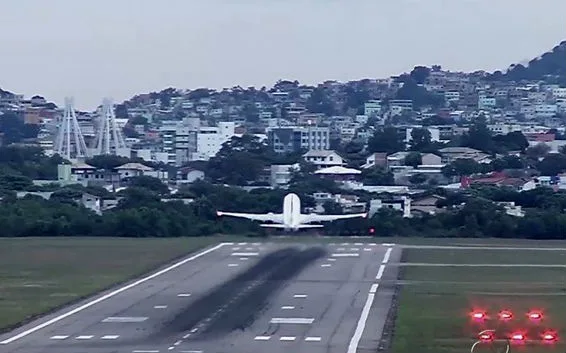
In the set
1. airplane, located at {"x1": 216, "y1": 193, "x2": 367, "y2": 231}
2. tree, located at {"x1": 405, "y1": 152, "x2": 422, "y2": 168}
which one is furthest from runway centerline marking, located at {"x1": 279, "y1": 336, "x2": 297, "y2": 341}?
tree, located at {"x1": 405, "y1": 152, "x2": 422, "y2": 168}

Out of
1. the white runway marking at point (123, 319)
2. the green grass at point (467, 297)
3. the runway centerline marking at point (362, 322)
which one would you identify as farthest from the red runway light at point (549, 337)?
the white runway marking at point (123, 319)

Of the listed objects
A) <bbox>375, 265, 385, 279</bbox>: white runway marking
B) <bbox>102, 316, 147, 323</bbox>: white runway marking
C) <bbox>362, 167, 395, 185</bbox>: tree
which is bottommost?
<bbox>362, 167, 395, 185</bbox>: tree

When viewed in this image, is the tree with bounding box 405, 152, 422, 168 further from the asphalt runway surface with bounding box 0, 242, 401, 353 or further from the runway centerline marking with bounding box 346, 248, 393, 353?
the runway centerline marking with bounding box 346, 248, 393, 353

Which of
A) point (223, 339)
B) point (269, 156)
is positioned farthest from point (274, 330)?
point (269, 156)

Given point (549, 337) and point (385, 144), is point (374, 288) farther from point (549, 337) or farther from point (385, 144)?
point (385, 144)

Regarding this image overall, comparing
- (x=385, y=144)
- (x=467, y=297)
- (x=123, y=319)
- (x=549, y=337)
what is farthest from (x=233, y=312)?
(x=385, y=144)

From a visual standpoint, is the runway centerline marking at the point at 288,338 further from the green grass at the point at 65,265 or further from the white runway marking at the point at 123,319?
the green grass at the point at 65,265
